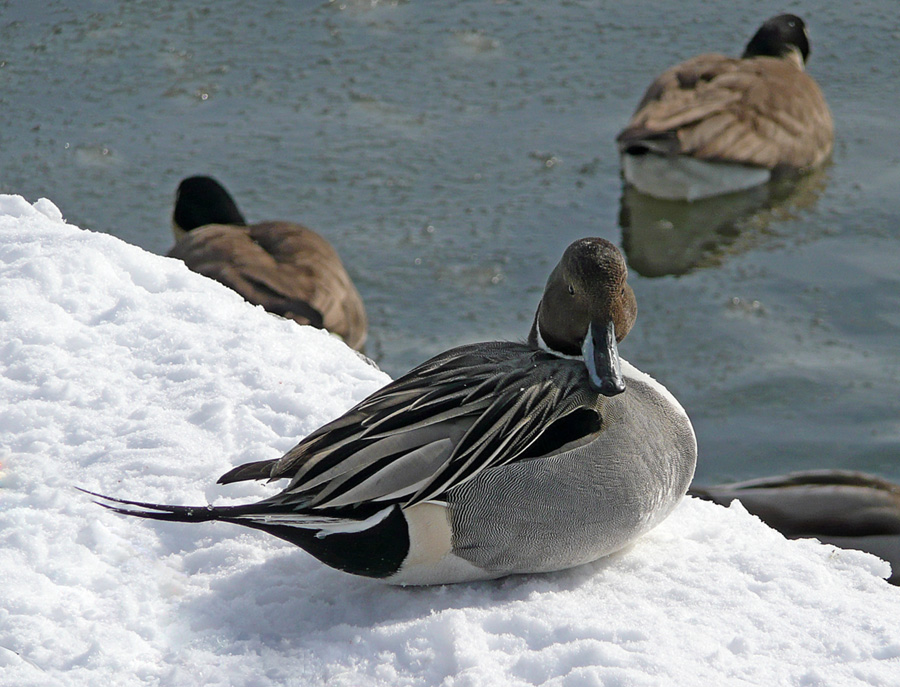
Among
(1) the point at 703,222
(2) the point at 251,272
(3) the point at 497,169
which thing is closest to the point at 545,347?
(2) the point at 251,272

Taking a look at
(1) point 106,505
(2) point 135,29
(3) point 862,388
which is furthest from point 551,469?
(2) point 135,29

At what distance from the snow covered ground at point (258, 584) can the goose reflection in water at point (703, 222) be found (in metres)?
4.71

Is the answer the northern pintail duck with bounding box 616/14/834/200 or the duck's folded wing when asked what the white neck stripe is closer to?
the duck's folded wing

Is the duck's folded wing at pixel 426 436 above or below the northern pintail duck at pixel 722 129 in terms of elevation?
above

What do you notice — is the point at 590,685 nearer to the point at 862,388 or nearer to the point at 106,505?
the point at 106,505

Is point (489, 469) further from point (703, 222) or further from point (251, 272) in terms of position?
point (703, 222)

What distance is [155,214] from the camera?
8.70m

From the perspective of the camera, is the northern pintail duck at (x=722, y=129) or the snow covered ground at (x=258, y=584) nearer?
the snow covered ground at (x=258, y=584)

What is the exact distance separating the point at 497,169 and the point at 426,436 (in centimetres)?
604

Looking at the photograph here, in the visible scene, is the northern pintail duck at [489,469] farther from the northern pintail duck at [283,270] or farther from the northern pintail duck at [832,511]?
the northern pintail duck at [283,270]

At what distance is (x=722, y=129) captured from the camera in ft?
30.6

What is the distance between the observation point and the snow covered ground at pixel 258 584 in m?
2.80

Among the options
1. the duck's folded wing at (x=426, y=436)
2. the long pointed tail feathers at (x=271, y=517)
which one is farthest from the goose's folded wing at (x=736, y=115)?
the long pointed tail feathers at (x=271, y=517)

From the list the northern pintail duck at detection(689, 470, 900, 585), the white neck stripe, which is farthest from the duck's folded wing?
the northern pintail duck at detection(689, 470, 900, 585)
